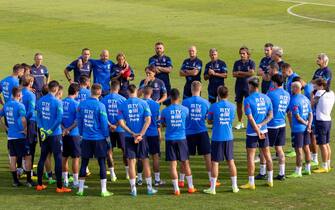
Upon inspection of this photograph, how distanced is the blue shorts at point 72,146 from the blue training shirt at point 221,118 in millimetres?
3000

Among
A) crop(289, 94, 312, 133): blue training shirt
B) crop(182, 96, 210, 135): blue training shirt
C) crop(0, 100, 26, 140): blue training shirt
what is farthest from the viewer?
crop(289, 94, 312, 133): blue training shirt

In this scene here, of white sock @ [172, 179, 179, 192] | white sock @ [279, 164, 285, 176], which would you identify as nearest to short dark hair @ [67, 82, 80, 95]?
white sock @ [172, 179, 179, 192]

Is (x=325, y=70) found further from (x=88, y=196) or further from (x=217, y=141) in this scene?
(x=88, y=196)

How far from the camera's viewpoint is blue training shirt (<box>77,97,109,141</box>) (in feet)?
50.9

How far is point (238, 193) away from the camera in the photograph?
15.8 meters

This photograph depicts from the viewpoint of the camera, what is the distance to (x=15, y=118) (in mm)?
16359

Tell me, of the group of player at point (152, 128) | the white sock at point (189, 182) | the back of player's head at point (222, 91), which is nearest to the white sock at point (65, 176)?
the group of player at point (152, 128)

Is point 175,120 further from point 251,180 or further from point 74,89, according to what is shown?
point 74,89

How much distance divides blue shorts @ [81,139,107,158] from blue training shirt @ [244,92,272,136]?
10.4 feet

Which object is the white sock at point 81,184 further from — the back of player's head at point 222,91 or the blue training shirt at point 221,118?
the back of player's head at point 222,91

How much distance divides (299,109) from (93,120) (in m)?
4.80


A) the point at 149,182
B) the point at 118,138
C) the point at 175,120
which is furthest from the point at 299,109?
the point at 118,138

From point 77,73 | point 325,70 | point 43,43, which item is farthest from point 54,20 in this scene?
point 325,70

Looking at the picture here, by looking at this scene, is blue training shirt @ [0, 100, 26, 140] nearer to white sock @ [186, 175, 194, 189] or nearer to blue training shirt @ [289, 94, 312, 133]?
white sock @ [186, 175, 194, 189]
